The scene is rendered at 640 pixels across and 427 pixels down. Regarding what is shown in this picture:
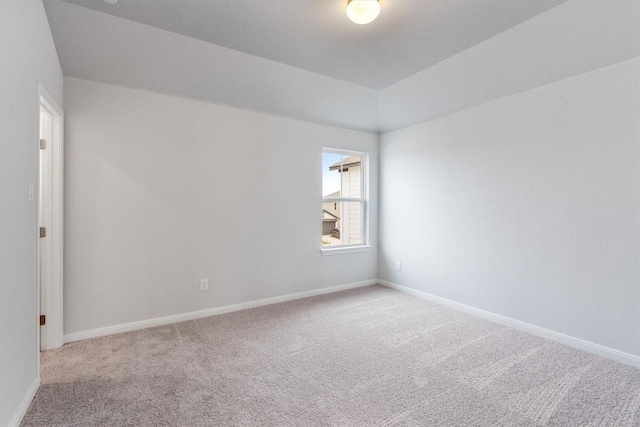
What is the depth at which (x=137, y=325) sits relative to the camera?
284cm

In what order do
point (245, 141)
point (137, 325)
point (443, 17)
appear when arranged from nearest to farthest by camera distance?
1. point (443, 17)
2. point (137, 325)
3. point (245, 141)

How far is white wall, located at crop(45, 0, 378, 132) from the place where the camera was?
89.7 inches

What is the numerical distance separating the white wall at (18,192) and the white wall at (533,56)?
10.9 feet

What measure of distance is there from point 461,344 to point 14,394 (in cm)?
315

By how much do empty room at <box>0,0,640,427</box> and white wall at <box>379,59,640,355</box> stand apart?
0.06ft

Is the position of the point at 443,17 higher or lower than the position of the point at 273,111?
higher

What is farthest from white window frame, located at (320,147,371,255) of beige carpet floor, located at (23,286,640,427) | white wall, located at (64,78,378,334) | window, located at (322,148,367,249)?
beige carpet floor, located at (23,286,640,427)

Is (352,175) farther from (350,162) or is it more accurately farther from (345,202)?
(345,202)

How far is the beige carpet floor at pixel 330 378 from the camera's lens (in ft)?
5.49

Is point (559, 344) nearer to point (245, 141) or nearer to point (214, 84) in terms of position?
point (245, 141)

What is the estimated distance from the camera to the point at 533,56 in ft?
8.05

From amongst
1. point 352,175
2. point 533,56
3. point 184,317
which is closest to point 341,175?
point 352,175

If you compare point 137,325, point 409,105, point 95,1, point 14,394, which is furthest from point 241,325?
point 409,105

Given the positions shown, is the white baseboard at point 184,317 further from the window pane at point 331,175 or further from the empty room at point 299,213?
the window pane at point 331,175
